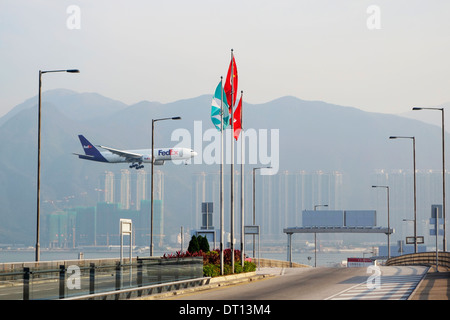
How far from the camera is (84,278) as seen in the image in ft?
81.1

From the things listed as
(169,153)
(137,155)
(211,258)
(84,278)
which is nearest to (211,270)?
(211,258)

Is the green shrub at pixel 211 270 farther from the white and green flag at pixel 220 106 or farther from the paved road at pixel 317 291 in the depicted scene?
the white and green flag at pixel 220 106

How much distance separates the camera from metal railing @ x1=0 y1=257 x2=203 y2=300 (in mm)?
21266

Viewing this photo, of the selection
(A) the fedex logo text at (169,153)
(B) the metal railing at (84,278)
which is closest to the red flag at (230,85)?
(B) the metal railing at (84,278)

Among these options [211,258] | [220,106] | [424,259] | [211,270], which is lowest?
[424,259]

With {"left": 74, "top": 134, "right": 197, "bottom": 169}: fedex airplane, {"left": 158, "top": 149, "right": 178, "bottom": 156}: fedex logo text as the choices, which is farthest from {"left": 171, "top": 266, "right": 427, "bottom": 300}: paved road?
{"left": 158, "top": 149, "right": 178, "bottom": 156}: fedex logo text

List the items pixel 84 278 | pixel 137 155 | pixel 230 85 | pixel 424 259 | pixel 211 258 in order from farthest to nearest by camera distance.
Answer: pixel 137 155 → pixel 424 259 → pixel 230 85 → pixel 211 258 → pixel 84 278

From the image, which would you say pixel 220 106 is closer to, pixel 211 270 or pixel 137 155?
pixel 211 270

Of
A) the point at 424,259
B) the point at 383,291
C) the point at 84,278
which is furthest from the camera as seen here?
the point at 424,259

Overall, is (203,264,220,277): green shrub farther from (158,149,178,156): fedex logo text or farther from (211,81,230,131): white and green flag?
(158,149,178,156): fedex logo text

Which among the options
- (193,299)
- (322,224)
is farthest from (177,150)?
(193,299)
